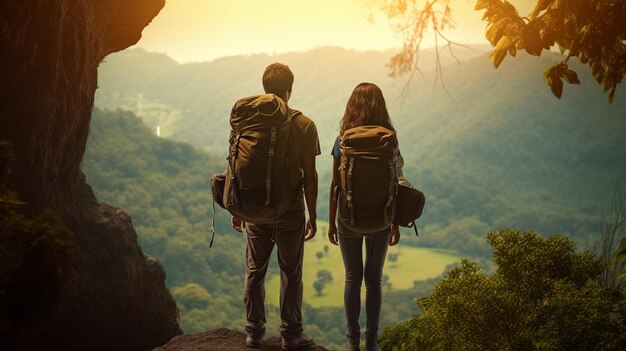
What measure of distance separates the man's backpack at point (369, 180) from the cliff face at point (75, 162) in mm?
1866

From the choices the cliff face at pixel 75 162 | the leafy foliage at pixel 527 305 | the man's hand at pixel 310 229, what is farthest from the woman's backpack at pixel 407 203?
the cliff face at pixel 75 162

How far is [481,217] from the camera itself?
114562 mm

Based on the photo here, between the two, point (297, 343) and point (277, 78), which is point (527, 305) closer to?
point (297, 343)

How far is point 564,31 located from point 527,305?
2150 mm

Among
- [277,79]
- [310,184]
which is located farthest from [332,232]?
[277,79]

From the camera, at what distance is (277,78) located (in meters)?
4.35

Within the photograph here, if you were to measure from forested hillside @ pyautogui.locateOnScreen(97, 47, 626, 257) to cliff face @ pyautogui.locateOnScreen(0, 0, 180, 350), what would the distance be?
94.4 metres

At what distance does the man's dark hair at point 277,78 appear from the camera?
436 centimetres

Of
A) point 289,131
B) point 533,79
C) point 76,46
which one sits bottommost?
point 289,131

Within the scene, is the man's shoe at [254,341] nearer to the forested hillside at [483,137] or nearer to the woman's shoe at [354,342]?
the woman's shoe at [354,342]

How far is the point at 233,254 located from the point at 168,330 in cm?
7175

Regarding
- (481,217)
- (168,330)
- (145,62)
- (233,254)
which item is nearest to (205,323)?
(233,254)

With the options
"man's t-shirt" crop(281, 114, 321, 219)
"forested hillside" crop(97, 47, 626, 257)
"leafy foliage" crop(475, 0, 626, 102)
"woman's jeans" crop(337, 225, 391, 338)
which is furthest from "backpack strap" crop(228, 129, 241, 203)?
"forested hillside" crop(97, 47, 626, 257)

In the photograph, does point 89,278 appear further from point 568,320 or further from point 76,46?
point 568,320
